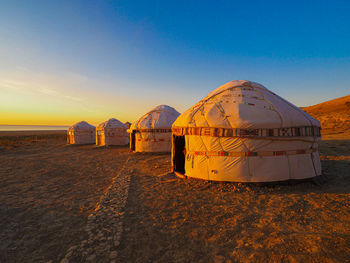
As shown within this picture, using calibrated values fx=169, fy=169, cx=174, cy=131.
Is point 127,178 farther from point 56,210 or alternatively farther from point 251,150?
point 251,150

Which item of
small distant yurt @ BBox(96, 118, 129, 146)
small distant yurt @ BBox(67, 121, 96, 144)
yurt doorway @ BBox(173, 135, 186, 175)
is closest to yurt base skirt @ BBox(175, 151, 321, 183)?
yurt doorway @ BBox(173, 135, 186, 175)

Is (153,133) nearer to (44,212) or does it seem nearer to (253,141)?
(253,141)

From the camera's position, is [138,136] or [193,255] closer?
[193,255]

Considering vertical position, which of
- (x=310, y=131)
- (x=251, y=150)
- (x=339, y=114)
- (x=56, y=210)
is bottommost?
(x=56, y=210)

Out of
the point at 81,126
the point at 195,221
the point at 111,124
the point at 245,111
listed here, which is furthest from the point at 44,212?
the point at 81,126

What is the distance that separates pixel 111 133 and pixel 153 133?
350 inches

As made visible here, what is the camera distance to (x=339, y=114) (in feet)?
67.0

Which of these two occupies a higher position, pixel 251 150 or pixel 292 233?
pixel 251 150

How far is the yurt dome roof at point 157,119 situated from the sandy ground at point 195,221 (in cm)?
742

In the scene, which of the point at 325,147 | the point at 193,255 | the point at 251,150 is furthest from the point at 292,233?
the point at 325,147

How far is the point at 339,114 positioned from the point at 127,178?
85.2 feet

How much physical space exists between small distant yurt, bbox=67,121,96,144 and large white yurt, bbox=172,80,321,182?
869 inches

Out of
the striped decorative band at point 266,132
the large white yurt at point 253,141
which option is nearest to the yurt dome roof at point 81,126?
the large white yurt at point 253,141

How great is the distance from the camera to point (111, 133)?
19.9m
